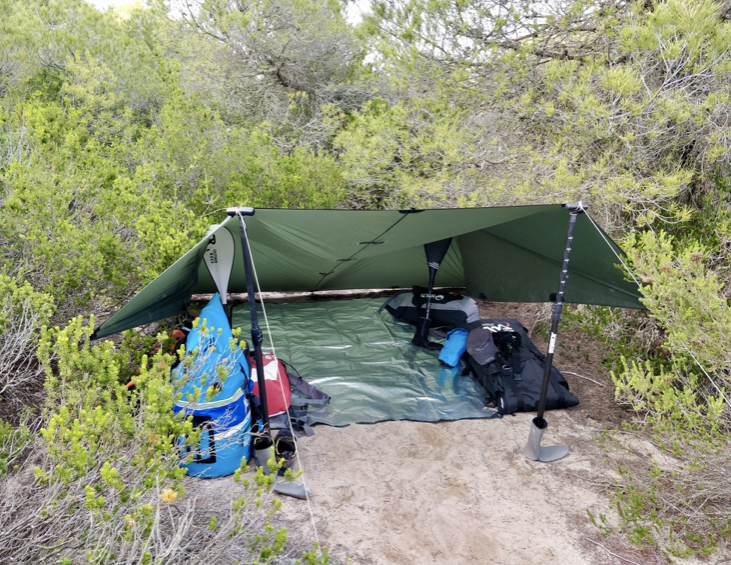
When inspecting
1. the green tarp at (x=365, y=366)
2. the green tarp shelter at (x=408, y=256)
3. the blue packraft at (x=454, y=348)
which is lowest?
the green tarp at (x=365, y=366)

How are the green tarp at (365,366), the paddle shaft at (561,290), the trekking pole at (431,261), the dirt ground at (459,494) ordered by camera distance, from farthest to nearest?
the trekking pole at (431,261)
the green tarp at (365,366)
the paddle shaft at (561,290)
the dirt ground at (459,494)

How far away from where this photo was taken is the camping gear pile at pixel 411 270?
2361mm

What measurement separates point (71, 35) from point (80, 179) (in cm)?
479

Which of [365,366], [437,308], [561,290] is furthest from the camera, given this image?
[437,308]

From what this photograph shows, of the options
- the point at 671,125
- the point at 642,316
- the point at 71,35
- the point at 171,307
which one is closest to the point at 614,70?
the point at 671,125

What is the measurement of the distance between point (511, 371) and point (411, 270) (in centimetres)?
185

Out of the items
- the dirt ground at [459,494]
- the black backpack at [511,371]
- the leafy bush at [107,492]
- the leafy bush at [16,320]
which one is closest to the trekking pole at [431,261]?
the black backpack at [511,371]

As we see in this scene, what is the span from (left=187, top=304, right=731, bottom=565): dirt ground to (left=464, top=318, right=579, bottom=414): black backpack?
0.09 metres

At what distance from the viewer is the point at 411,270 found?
4891 millimetres

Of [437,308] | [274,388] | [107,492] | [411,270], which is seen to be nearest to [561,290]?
[274,388]

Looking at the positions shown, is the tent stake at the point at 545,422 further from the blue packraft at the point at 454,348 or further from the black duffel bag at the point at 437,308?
the black duffel bag at the point at 437,308

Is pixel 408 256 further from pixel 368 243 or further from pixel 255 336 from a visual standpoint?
pixel 255 336

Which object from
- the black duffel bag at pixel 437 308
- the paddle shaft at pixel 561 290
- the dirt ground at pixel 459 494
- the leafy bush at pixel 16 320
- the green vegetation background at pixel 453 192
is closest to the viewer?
the green vegetation background at pixel 453 192

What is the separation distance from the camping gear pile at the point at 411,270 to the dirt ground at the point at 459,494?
0.47 ft
